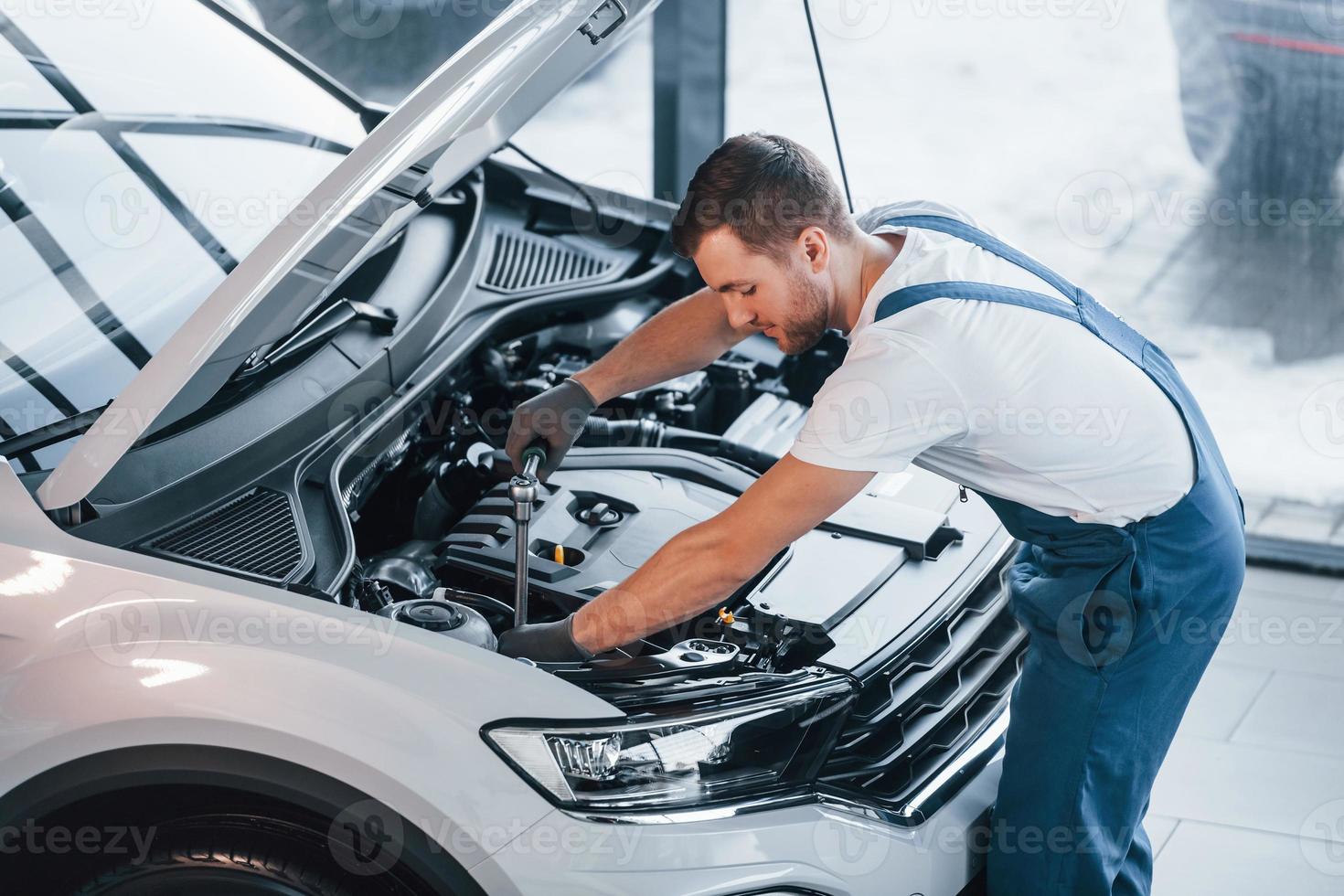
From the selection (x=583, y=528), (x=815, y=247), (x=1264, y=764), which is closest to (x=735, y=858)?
(x=583, y=528)

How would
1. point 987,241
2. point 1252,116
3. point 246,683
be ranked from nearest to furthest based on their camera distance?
point 246,683 < point 987,241 < point 1252,116

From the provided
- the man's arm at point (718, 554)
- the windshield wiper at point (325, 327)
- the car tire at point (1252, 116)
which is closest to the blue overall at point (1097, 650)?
the man's arm at point (718, 554)

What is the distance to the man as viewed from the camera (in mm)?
1601

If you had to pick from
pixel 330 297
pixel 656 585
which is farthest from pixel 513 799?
pixel 330 297

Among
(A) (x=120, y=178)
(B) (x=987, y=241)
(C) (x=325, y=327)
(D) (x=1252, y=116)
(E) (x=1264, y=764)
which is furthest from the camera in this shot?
(D) (x=1252, y=116)

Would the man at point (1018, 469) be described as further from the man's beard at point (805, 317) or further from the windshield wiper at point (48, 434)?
the windshield wiper at point (48, 434)

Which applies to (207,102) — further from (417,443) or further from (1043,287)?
(1043,287)

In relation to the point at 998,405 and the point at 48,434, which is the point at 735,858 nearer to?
the point at 998,405

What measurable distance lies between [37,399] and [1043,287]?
1.37 metres

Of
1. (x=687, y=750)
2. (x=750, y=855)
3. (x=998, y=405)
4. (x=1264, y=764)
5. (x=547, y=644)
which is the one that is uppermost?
(x=998, y=405)

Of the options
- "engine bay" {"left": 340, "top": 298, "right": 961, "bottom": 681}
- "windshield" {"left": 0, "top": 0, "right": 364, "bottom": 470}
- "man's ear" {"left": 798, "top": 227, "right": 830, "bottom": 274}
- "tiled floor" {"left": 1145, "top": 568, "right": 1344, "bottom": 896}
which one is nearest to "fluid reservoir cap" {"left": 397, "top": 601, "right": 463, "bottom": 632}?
"engine bay" {"left": 340, "top": 298, "right": 961, "bottom": 681}

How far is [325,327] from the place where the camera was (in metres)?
2.12

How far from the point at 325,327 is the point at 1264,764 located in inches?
84.2

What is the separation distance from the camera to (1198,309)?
4.16 meters
